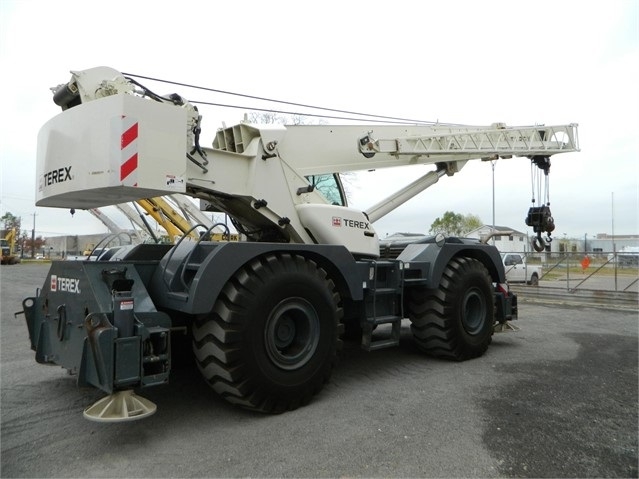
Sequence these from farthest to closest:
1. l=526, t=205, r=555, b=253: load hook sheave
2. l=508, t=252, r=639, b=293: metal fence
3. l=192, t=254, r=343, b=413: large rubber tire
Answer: l=508, t=252, r=639, b=293: metal fence, l=526, t=205, r=555, b=253: load hook sheave, l=192, t=254, r=343, b=413: large rubber tire

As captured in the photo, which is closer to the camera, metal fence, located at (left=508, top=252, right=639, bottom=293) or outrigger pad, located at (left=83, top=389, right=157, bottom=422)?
outrigger pad, located at (left=83, top=389, right=157, bottom=422)

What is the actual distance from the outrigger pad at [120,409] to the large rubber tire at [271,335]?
0.63 meters

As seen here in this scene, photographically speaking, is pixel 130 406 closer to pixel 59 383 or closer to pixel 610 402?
pixel 59 383

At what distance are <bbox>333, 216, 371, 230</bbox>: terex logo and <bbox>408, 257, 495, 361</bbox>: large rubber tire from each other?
1.20m

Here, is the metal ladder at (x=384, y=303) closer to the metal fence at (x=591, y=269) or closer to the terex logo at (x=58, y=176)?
the terex logo at (x=58, y=176)

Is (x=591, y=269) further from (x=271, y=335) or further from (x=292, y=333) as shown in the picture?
(x=271, y=335)

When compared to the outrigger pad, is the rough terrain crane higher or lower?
higher

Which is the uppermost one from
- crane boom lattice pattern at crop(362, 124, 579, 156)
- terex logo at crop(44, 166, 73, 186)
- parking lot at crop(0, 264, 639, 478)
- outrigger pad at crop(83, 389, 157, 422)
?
crane boom lattice pattern at crop(362, 124, 579, 156)

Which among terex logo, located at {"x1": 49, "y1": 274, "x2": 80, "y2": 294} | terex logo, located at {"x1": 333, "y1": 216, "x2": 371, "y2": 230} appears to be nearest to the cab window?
terex logo, located at {"x1": 333, "y1": 216, "x2": 371, "y2": 230}

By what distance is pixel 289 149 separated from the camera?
591 cm

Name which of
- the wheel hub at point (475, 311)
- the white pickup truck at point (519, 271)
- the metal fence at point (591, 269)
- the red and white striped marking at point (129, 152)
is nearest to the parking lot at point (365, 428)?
the wheel hub at point (475, 311)

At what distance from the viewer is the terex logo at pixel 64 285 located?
165 inches

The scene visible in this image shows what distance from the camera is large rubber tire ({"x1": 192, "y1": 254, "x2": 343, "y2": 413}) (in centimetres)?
405

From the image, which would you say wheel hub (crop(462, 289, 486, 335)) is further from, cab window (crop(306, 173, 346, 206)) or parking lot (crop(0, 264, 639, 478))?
cab window (crop(306, 173, 346, 206))
